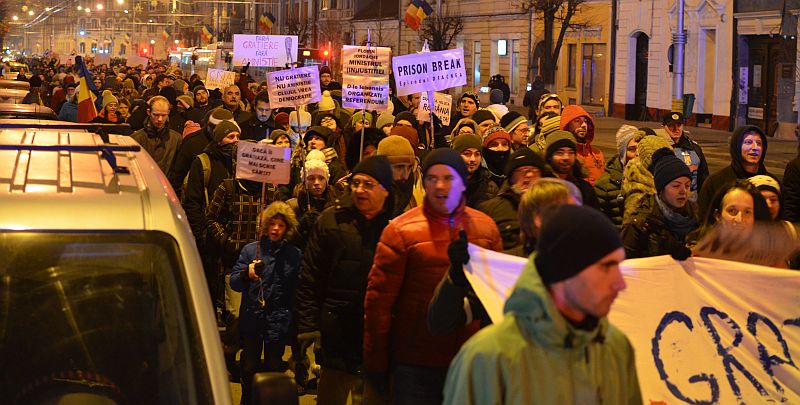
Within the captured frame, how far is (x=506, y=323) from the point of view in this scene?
12.0ft

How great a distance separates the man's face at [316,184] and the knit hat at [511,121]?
10.2 feet

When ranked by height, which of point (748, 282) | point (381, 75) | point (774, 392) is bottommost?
point (774, 392)

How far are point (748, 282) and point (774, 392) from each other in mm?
511

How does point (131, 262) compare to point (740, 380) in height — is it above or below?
above

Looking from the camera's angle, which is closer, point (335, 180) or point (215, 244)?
point (215, 244)

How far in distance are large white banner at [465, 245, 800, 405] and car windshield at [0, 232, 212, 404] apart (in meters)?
1.96

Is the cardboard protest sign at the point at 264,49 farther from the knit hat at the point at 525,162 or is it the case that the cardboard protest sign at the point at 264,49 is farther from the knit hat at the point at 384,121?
the knit hat at the point at 525,162

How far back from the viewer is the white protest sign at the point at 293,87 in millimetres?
12883

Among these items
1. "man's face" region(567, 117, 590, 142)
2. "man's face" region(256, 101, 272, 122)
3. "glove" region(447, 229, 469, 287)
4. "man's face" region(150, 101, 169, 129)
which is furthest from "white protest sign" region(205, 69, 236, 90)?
"glove" region(447, 229, 469, 287)

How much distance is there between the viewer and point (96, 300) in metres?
4.11

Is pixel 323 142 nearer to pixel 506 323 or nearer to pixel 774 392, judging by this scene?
pixel 774 392

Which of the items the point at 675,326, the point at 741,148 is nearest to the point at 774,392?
the point at 675,326

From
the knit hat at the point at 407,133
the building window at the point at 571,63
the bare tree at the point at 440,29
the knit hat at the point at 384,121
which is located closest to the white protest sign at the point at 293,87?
the knit hat at the point at 384,121

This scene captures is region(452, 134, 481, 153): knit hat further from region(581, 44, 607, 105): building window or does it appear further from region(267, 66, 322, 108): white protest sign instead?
region(581, 44, 607, 105): building window
